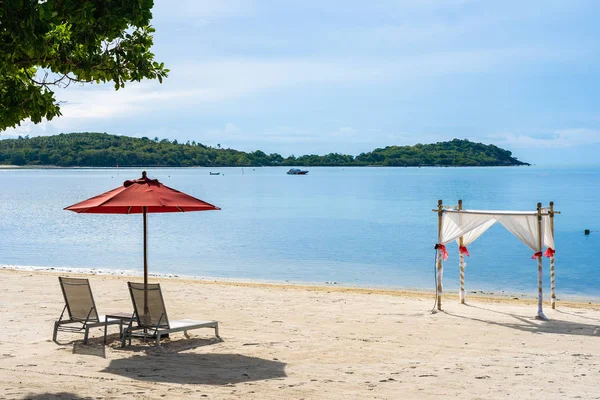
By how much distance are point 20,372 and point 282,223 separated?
41.3 metres

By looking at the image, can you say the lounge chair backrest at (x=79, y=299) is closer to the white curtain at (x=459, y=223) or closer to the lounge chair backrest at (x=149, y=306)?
the lounge chair backrest at (x=149, y=306)

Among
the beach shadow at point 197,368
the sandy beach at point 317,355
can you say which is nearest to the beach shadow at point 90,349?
the sandy beach at point 317,355

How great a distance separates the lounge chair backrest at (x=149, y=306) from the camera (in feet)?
28.5

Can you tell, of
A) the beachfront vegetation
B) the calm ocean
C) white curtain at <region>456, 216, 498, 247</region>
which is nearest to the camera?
the beachfront vegetation

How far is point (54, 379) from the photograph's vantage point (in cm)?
725

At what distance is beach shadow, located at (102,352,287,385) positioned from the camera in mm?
7449

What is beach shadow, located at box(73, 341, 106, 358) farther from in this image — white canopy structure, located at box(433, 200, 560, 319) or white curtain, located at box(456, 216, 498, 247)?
white curtain, located at box(456, 216, 498, 247)

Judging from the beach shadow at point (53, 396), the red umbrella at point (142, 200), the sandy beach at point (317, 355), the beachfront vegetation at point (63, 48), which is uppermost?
the beachfront vegetation at point (63, 48)

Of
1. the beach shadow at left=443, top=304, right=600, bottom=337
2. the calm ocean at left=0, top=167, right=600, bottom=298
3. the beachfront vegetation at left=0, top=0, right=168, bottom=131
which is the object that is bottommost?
the calm ocean at left=0, top=167, right=600, bottom=298

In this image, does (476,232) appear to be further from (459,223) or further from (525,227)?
(525,227)

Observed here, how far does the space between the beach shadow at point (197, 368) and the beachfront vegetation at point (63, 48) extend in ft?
8.84

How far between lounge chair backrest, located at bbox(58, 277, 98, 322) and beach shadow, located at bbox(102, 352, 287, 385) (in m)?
0.97

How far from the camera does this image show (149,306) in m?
8.83

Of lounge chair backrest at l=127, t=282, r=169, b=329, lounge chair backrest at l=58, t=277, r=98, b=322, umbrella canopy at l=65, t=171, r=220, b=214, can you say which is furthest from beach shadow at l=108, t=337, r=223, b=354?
umbrella canopy at l=65, t=171, r=220, b=214
